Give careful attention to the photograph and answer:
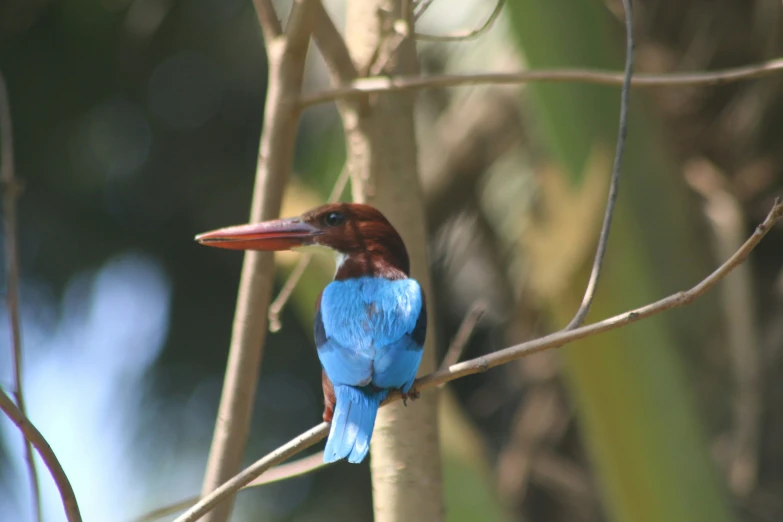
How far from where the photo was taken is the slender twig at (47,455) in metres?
1.25

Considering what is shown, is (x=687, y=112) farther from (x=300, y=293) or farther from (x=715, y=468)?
(x=300, y=293)

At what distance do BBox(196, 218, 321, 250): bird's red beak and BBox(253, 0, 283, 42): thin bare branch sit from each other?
0.39m

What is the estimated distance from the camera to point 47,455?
127 cm

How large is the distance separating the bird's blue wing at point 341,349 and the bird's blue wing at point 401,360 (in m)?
0.02

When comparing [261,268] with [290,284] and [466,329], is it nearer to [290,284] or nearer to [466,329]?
[290,284]

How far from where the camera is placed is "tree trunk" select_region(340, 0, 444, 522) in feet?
6.18

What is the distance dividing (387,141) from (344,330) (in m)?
0.50

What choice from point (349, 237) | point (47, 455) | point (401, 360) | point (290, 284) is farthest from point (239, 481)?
point (290, 284)

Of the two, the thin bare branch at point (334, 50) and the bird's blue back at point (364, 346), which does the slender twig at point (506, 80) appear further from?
the bird's blue back at point (364, 346)

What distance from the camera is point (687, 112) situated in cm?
376

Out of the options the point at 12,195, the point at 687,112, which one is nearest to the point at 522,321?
the point at 687,112

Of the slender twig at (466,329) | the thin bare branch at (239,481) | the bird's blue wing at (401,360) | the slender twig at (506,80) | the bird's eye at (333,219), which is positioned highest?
the slender twig at (506,80)

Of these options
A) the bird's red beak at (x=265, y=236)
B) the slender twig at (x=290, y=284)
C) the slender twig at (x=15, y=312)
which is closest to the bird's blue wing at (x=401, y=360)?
the bird's red beak at (x=265, y=236)

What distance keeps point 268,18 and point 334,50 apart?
177mm
